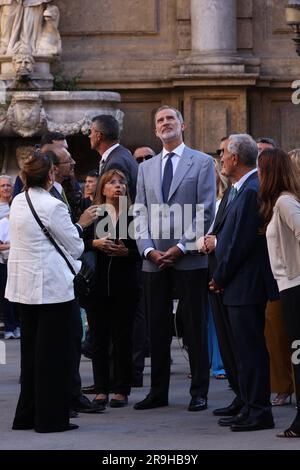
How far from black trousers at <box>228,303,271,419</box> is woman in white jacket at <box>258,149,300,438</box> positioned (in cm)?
32

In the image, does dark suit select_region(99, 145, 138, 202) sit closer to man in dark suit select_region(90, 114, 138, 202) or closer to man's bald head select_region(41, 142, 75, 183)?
man in dark suit select_region(90, 114, 138, 202)

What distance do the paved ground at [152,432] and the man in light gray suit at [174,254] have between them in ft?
1.07

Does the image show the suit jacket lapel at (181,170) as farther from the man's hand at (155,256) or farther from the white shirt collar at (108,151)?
the white shirt collar at (108,151)

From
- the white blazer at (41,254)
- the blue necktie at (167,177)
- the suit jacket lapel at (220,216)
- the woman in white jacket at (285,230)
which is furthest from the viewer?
the blue necktie at (167,177)

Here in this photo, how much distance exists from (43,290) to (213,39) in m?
11.6

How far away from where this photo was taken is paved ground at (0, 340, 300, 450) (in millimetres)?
9297

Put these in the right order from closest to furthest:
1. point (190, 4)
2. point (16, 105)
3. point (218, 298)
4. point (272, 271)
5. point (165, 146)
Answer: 1. point (272, 271)
2. point (218, 298)
3. point (165, 146)
4. point (16, 105)
5. point (190, 4)

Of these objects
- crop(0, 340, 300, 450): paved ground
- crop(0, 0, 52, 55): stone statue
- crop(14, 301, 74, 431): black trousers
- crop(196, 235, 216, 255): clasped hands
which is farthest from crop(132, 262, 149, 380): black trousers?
crop(0, 0, 52, 55): stone statue

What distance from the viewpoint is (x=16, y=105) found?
1958 cm

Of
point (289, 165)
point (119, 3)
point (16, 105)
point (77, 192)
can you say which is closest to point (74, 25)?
point (119, 3)

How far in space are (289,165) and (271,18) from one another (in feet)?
39.9

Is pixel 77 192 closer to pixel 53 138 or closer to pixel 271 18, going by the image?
pixel 53 138

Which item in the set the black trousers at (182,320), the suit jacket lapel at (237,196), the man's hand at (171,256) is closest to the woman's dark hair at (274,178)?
the suit jacket lapel at (237,196)

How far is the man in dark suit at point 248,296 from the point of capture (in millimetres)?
9836
